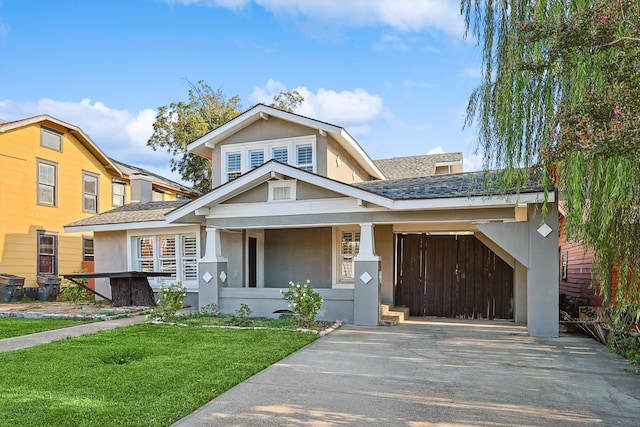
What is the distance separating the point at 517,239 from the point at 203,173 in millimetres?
23761

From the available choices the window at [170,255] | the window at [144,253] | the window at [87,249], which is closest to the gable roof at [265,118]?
the window at [170,255]

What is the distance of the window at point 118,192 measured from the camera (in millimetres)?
21688

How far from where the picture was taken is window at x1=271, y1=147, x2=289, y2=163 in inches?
528

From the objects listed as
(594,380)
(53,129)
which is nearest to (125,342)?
(594,380)

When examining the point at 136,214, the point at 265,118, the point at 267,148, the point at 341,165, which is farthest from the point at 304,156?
the point at 136,214

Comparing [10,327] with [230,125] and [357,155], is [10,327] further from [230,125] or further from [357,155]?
[357,155]

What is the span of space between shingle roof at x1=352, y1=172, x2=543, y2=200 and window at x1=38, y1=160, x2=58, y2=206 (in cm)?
1374

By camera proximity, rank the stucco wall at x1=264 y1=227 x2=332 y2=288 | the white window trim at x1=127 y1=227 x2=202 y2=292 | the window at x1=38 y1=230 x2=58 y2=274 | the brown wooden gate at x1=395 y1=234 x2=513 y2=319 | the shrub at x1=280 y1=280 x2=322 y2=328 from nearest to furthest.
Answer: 1. the shrub at x1=280 y1=280 x2=322 y2=328
2. the brown wooden gate at x1=395 y1=234 x2=513 y2=319
3. the stucco wall at x1=264 y1=227 x2=332 y2=288
4. the white window trim at x1=127 y1=227 x2=202 y2=292
5. the window at x1=38 y1=230 x2=58 y2=274

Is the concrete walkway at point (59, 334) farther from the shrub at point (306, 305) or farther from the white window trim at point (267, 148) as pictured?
the white window trim at point (267, 148)

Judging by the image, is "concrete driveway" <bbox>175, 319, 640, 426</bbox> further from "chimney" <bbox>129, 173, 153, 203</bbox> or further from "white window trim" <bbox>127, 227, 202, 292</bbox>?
"chimney" <bbox>129, 173, 153, 203</bbox>

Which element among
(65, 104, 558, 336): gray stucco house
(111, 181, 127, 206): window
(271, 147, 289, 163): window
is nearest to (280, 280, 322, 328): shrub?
(65, 104, 558, 336): gray stucco house

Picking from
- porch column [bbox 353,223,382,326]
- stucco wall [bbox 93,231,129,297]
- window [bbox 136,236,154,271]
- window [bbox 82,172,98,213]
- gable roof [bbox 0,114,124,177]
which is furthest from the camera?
window [bbox 82,172,98,213]

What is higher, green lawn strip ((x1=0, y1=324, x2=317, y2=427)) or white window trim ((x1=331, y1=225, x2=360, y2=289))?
white window trim ((x1=331, y1=225, x2=360, y2=289))

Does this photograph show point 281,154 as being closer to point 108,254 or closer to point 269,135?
point 269,135
